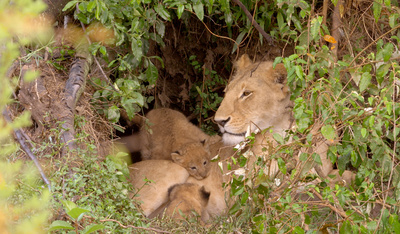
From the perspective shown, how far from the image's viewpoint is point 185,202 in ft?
16.0

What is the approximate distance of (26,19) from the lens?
136cm

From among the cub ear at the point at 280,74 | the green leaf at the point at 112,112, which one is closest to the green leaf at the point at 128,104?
the green leaf at the point at 112,112

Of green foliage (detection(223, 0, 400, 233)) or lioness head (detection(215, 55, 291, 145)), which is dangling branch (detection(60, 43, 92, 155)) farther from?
green foliage (detection(223, 0, 400, 233))

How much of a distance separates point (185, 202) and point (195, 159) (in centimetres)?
110

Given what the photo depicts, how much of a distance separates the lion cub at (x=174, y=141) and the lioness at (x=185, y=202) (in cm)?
62

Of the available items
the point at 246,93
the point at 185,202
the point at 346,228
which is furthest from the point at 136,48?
the point at 346,228

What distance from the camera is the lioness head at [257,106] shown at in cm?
460

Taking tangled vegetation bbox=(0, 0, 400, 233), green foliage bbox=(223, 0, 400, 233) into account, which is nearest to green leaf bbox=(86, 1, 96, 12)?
tangled vegetation bbox=(0, 0, 400, 233)

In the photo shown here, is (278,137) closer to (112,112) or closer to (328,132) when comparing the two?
(328,132)

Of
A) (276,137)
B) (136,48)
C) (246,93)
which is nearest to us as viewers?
(276,137)

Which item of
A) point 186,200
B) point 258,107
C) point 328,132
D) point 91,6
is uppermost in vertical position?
point 91,6

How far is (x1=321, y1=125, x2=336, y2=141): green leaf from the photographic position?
10.7 feet

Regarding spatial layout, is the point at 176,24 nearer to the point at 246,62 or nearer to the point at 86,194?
the point at 246,62

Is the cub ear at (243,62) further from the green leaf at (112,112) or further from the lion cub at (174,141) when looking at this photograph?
the green leaf at (112,112)
